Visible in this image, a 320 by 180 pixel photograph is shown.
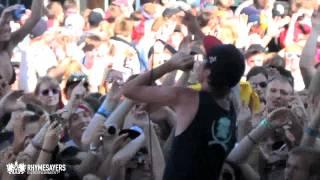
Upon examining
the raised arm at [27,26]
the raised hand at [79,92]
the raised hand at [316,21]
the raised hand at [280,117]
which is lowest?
the raised hand at [280,117]

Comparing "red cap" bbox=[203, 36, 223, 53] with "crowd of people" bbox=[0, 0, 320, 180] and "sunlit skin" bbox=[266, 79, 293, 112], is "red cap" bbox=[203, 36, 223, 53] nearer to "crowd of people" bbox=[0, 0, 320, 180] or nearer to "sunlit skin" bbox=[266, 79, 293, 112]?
"crowd of people" bbox=[0, 0, 320, 180]

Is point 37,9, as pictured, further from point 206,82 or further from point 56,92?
point 206,82

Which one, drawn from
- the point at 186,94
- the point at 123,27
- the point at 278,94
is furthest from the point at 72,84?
the point at 123,27

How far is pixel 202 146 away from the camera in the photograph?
5910 mm

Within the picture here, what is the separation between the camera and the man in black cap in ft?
19.4

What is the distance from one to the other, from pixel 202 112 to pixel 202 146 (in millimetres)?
184

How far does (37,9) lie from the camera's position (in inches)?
367

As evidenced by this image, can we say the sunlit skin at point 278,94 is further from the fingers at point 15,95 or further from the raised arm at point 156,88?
the fingers at point 15,95

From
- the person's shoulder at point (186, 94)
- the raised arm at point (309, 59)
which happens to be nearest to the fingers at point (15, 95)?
the person's shoulder at point (186, 94)

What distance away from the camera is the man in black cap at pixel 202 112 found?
19.4 feet

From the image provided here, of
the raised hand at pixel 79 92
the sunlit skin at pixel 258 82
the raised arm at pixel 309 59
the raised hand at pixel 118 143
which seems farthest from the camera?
the sunlit skin at pixel 258 82

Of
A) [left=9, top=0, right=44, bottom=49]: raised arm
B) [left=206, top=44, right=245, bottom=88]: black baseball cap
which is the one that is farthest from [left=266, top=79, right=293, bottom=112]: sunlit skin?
[left=9, top=0, right=44, bottom=49]: raised arm

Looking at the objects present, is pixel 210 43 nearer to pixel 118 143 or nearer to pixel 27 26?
pixel 118 143

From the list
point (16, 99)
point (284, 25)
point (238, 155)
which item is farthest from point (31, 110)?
point (284, 25)
